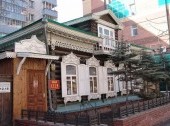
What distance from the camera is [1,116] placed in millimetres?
10398

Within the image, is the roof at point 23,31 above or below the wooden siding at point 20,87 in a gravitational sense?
above

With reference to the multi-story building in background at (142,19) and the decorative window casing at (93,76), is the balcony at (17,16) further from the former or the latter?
the decorative window casing at (93,76)

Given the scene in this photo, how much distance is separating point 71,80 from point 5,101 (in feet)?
14.9

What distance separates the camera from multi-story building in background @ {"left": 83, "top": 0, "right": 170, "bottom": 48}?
36875mm

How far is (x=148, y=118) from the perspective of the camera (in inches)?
442

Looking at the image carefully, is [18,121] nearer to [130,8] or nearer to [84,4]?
[130,8]

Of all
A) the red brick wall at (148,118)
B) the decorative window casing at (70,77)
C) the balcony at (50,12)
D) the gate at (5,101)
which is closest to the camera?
the red brick wall at (148,118)

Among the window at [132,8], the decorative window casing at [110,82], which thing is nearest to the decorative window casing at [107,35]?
Result: the decorative window casing at [110,82]

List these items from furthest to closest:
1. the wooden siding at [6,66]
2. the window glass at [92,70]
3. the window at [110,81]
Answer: the window at [110,81]
the window glass at [92,70]
the wooden siding at [6,66]

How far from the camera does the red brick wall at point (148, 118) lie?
9.20m

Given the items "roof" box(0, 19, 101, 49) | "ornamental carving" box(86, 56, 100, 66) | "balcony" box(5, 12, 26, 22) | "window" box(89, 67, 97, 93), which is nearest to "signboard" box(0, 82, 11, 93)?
"roof" box(0, 19, 101, 49)

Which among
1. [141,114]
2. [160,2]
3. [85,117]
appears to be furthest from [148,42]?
[85,117]

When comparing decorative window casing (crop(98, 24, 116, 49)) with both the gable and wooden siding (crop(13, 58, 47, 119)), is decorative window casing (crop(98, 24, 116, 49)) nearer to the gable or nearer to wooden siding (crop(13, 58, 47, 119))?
the gable

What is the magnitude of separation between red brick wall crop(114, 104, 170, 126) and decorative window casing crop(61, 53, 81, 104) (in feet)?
13.9
